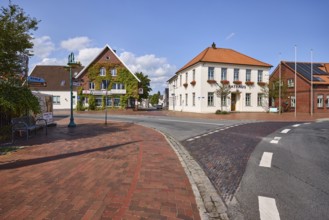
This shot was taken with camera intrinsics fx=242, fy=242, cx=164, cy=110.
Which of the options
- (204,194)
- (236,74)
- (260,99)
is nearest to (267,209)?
(204,194)

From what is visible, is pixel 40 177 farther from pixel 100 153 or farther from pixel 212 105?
pixel 212 105

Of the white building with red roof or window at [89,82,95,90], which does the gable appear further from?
the white building with red roof

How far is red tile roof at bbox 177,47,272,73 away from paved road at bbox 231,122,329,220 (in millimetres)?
26705

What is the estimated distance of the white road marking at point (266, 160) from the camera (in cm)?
591

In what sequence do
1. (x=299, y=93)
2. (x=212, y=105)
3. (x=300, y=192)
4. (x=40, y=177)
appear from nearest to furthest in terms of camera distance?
(x=300, y=192) < (x=40, y=177) < (x=212, y=105) < (x=299, y=93)

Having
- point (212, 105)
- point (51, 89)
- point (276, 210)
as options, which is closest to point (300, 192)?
point (276, 210)

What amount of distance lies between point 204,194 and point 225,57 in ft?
109

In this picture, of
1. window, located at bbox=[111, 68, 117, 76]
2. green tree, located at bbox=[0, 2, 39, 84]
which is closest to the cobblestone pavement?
green tree, located at bbox=[0, 2, 39, 84]

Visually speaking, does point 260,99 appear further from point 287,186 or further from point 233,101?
point 287,186

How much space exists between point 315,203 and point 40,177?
188 inches

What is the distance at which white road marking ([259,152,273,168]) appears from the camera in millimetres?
5910

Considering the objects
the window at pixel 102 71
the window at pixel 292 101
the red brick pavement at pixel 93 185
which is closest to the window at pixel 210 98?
the window at pixel 292 101

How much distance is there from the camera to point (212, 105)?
1283 inches

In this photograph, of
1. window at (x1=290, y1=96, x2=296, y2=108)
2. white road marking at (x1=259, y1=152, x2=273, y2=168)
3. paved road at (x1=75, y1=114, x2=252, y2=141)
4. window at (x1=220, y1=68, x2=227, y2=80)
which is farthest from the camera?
window at (x1=290, y1=96, x2=296, y2=108)
